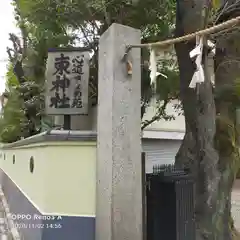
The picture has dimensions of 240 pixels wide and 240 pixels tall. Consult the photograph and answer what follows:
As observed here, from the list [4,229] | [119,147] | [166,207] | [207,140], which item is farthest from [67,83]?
[4,229]

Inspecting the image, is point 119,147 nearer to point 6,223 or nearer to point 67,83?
point 67,83

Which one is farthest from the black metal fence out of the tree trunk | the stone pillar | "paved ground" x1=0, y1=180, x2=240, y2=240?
"paved ground" x1=0, y1=180, x2=240, y2=240

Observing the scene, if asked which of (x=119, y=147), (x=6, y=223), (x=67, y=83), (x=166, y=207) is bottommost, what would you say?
(x=6, y=223)

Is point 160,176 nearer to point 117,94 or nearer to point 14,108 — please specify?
point 117,94

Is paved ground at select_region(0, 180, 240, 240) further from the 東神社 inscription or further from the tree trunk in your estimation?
the tree trunk

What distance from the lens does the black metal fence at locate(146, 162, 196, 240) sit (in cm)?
528

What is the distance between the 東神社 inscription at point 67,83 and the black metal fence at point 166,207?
1823 millimetres

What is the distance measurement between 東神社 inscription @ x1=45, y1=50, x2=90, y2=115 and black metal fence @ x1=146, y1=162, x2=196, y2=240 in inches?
71.8

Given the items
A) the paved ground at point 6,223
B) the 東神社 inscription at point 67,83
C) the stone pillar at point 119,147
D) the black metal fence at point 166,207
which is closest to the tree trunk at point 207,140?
the black metal fence at point 166,207

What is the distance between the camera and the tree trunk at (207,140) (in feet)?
18.1

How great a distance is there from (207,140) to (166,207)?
1193 mm

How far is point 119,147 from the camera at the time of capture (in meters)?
4.53

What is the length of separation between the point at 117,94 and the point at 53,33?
378 centimetres

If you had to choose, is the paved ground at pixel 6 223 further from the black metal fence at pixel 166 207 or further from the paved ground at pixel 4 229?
the black metal fence at pixel 166 207
